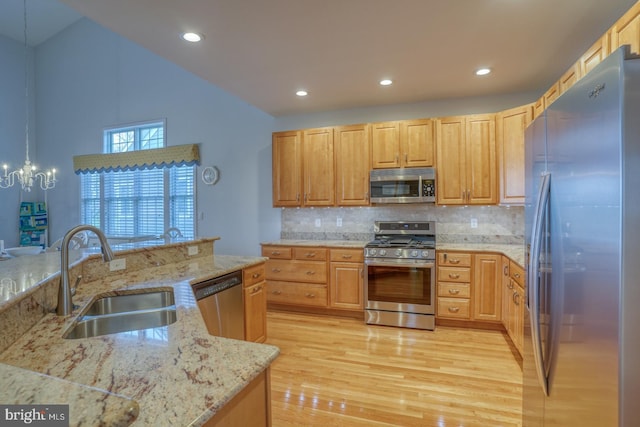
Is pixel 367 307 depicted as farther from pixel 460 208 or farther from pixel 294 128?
pixel 294 128

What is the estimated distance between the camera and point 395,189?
3.80 m

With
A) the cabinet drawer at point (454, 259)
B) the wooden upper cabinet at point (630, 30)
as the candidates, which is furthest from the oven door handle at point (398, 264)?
the wooden upper cabinet at point (630, 30)

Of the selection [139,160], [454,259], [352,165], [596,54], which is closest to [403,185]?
[352,165]

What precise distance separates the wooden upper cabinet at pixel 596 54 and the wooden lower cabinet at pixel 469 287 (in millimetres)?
1817

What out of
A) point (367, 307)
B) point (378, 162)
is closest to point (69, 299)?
point (367, 307)

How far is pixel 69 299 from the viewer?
4.65 ft

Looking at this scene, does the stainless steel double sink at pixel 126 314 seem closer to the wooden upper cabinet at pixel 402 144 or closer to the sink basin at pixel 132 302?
the sink basin at pixel 132 302

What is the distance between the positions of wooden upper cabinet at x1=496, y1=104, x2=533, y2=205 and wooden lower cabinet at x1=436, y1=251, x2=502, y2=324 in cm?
69

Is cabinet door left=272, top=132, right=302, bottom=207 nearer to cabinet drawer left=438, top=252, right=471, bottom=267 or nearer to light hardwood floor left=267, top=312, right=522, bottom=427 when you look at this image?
light hardwood floor left=267, top=312, right=522, bottom=427

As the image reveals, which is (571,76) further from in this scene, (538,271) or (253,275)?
(253,275)

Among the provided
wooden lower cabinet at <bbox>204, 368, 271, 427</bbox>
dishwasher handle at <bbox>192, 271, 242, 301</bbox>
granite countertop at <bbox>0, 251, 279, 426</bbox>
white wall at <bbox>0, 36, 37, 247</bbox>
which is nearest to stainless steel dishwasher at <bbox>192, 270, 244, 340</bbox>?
dishwasher handle at <bbox>192, 271, 242, 301</bbox>

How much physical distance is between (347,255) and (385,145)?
141 cm

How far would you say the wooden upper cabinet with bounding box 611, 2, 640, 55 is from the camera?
5.23 feet

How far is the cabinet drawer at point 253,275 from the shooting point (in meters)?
2.67
